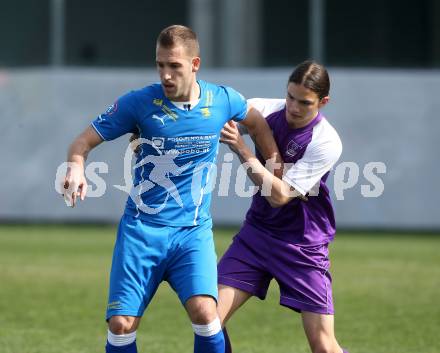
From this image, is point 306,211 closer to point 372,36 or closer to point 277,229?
point 277,229

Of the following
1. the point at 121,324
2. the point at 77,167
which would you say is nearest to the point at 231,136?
the point at 77,167

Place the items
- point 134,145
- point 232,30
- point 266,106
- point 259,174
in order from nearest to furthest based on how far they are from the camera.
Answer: point 134,145 < point 259,174 < point 266,106 < point 232,30

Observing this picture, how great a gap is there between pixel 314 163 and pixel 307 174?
0.10m

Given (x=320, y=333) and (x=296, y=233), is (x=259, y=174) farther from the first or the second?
(x=320, y=333)

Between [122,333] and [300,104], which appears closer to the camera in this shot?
[122,333]

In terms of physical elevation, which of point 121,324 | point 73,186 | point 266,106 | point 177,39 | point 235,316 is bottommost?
point 235,316

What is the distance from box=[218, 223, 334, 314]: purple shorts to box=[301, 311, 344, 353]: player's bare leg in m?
0.04

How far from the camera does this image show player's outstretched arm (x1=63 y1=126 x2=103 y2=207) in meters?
5.34

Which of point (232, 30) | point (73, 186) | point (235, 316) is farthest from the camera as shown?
point (232, 30)

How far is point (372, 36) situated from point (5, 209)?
10.9 metres

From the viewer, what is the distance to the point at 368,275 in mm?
11805

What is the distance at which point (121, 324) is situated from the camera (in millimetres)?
5512

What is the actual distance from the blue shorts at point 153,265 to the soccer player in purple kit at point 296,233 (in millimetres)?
589

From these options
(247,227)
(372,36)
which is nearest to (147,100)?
(247,227)
